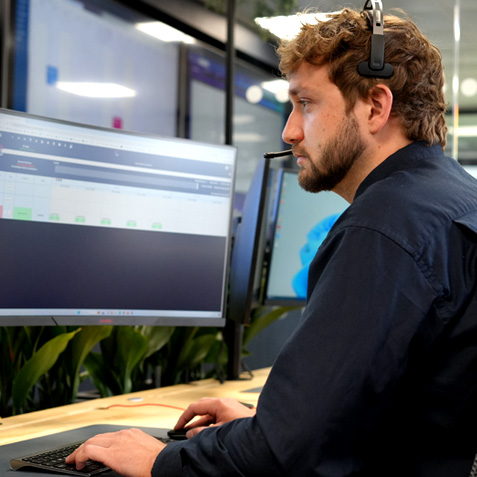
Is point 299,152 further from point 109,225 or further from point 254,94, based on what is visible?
point 254,94

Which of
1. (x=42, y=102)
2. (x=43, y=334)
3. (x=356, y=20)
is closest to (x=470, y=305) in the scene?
(x=356, y=20)

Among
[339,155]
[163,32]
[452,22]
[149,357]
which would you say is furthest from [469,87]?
[339,155]

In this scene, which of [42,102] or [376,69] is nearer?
[376,69]

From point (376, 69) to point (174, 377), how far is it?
1.06 m

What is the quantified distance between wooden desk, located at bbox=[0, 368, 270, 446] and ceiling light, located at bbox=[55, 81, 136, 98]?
2.14m

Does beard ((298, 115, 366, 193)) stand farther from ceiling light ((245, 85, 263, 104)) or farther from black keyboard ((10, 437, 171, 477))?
ceiling light ((245, 85, 263, 104))

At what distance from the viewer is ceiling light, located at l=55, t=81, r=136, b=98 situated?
3389 millimetres

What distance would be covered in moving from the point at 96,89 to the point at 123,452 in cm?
296

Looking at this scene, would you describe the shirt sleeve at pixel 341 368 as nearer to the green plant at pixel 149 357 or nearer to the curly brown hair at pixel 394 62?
the curly brown hair at pixel 394 62

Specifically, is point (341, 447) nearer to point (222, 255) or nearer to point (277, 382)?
point (277, 382)

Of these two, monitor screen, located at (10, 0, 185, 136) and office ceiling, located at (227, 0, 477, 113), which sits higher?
office ceiling, located at (227, 0, 477, 113)

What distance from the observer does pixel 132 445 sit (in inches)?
34.2

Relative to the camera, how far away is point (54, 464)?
909 millimetres

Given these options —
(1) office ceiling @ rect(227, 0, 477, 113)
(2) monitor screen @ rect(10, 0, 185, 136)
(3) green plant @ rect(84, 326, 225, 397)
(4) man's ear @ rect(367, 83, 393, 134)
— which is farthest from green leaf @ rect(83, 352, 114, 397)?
(1) office ceiling @ rect(227, 0, 477, 113)
